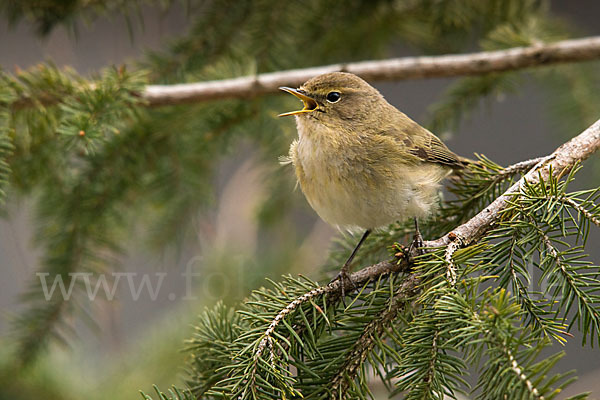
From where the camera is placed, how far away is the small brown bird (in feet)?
6.21

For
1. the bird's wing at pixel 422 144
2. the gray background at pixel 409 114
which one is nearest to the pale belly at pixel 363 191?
the bird's wing at pixel 422 144

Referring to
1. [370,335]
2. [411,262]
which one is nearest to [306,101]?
[411,262]

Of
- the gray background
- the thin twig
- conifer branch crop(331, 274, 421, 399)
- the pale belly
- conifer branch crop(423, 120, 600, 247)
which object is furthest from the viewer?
the gray background

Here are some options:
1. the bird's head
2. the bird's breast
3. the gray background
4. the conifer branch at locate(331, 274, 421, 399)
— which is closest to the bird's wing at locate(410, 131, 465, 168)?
the bird's breast

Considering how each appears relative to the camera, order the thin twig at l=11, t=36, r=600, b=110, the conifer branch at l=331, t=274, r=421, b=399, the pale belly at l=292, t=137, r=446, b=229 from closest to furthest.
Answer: the conifer branch at l=331, t=274, r=421, b=399 < the pale belly at l=292, t=137, r=446, b=229 < the thin twig at l=11, t=36, r=600, b=110

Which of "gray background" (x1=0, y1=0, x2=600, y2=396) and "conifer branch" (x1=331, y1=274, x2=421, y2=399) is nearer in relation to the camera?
"conifer branch" (x1=331, y1=274, x2=421, y2=399)

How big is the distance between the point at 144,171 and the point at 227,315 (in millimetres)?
1098

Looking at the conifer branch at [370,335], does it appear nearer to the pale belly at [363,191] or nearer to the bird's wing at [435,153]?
the pale belly at [363,191]

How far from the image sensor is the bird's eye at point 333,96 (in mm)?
2180

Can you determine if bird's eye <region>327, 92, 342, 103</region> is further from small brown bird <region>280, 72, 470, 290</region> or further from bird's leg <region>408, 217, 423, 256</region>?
bird's leg <region>408, 217, 423, 256</region>

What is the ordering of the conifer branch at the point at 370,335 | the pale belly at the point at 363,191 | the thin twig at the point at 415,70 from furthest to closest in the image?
the thin twig at the point at 415,70 → the pale belly at the point at 363,191 → the conifer branch at the point at 370,335

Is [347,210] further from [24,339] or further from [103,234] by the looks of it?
[24,339]

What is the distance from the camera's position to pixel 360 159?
194 cm

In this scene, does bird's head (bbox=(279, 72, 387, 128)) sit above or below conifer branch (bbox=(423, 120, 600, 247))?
above
